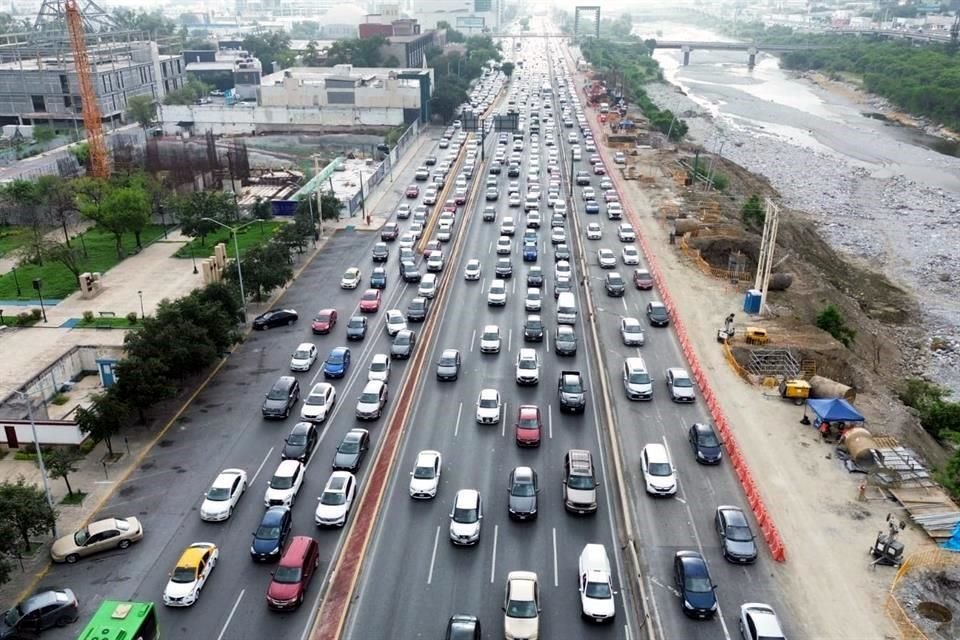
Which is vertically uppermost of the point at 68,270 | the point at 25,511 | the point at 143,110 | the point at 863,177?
the point at 143,110

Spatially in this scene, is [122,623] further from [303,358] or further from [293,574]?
[303,358]

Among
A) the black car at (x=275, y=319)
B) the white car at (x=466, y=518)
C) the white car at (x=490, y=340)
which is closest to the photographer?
the white car at (x=466, y=518)

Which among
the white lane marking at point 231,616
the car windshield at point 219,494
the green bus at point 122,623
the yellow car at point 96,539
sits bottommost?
the white lane marking at point 231,616

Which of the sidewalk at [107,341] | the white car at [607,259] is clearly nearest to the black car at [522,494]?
the sidewalk at [107,341]

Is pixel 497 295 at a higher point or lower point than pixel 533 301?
lower

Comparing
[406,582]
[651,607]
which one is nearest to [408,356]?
[406,582]

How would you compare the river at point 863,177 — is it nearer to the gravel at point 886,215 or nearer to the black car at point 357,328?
the gravel at point 886,215

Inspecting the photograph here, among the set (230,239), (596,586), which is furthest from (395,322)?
(230,239)
